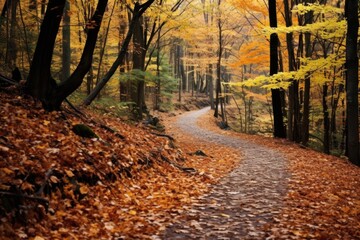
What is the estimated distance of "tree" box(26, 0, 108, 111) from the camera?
746cm

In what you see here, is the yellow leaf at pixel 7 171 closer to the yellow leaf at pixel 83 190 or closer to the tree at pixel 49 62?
the yellow leaf at pixel 83 190

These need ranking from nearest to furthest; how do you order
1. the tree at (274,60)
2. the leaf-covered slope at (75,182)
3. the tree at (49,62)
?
1. the leaf-covered slope at (75,182)
2. the tree at (49,62)
3. the tree at (274,60)

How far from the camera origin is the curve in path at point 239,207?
4797mm

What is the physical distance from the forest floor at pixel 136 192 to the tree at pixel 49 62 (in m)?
0.39

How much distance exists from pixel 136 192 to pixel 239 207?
214 cm

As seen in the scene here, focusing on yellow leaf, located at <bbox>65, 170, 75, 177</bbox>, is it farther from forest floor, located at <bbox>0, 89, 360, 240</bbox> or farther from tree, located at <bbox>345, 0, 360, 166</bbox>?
tree, located at <bbox>345, 0, 360, 166</bbox>

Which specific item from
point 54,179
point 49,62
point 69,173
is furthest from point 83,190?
point 49,62

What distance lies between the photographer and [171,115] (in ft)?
108

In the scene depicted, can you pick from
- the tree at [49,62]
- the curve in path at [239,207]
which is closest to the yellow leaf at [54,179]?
the curve in path at [239,207]

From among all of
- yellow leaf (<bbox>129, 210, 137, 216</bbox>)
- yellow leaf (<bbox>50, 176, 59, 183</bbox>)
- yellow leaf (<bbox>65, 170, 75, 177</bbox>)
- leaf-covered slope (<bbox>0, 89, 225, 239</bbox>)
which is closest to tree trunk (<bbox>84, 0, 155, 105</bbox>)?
leaf-covered slope (<bbox>0, 89, 225, 239</bbox>)

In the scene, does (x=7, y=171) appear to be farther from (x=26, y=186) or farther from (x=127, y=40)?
(x=127, y=40)

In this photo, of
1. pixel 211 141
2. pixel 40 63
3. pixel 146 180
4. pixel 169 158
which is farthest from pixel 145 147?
pixel 211 141

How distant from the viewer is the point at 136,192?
6.65 metres

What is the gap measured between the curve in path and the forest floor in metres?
0.02
